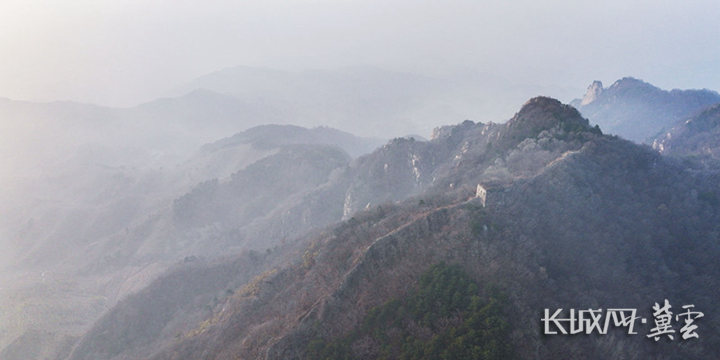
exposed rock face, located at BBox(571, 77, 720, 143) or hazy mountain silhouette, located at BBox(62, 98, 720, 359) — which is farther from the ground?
exposed rock face, located at BBox(571, 77, 720, 143)

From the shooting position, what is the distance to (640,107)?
154250 millimetres

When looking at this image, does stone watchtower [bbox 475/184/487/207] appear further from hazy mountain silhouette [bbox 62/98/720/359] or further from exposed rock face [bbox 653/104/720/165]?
exposed rock face [bbox 653/104/720/165]

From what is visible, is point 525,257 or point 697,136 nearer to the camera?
point 525,257

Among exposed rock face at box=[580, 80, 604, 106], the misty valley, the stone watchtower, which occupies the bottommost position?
the misty valley

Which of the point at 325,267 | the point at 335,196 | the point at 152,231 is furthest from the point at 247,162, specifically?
the point at 325,267

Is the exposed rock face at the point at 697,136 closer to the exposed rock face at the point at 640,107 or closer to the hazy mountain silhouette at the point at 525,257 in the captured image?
the exposed rock face at the point at 640,107

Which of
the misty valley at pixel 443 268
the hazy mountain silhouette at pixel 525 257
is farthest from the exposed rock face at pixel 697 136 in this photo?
the hazy mountain silhouette at pixel 525 257

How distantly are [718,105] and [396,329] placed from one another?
400 feet

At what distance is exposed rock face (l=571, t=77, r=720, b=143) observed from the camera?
14012 centimetres

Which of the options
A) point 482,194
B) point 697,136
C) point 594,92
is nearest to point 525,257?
point 482,194

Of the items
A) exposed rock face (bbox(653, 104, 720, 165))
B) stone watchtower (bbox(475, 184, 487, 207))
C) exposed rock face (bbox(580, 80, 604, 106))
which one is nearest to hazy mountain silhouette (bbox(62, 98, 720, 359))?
stone watchtower (bbox(475, 184, 487, 207))

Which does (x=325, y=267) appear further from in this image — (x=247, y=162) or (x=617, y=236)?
(x=247, y=162)

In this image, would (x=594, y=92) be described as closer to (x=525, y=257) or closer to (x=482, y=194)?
(x=482, y=194)

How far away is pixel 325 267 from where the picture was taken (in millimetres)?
41531
